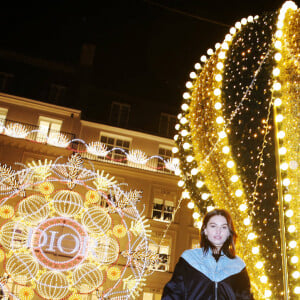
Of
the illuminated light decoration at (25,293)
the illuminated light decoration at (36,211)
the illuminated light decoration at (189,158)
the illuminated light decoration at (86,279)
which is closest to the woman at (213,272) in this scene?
the illuminated light decoration at (189,158)

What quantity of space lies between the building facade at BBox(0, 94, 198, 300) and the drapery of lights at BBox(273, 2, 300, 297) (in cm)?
1421

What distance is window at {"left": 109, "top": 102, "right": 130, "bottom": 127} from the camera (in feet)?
69.5

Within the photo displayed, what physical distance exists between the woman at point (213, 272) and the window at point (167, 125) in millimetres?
18230

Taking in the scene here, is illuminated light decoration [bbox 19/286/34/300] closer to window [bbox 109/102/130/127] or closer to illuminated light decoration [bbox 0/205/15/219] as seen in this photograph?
illuminated light decoration [bbox 0/205/15/219]

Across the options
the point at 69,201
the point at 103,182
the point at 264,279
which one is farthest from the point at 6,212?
the point at 264,279

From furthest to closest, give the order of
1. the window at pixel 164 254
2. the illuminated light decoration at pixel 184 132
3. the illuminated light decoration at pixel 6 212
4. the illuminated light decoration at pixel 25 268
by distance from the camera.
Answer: the window at pixel 164 254 → the illuminated light decoration at pixel 6 212 → the illuminated light decoration at pixel 25 268 → the illuminated light decoration at pixel 184 132

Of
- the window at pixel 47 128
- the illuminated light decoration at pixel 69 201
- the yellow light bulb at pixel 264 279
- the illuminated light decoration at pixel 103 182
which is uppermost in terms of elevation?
the window at pixel 47 128

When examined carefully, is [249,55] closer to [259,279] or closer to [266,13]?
[266,13]

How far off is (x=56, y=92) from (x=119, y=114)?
3.95 m

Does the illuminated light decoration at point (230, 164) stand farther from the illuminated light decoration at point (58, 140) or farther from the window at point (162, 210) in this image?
the window at point (162, 210)

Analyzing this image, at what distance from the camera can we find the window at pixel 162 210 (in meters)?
19.6

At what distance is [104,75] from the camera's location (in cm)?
2264

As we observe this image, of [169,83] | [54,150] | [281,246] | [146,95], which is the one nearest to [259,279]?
[281,246]

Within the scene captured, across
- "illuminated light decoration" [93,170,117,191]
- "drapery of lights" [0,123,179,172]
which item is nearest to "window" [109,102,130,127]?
"drapery of lights" [0,123,179,172]
